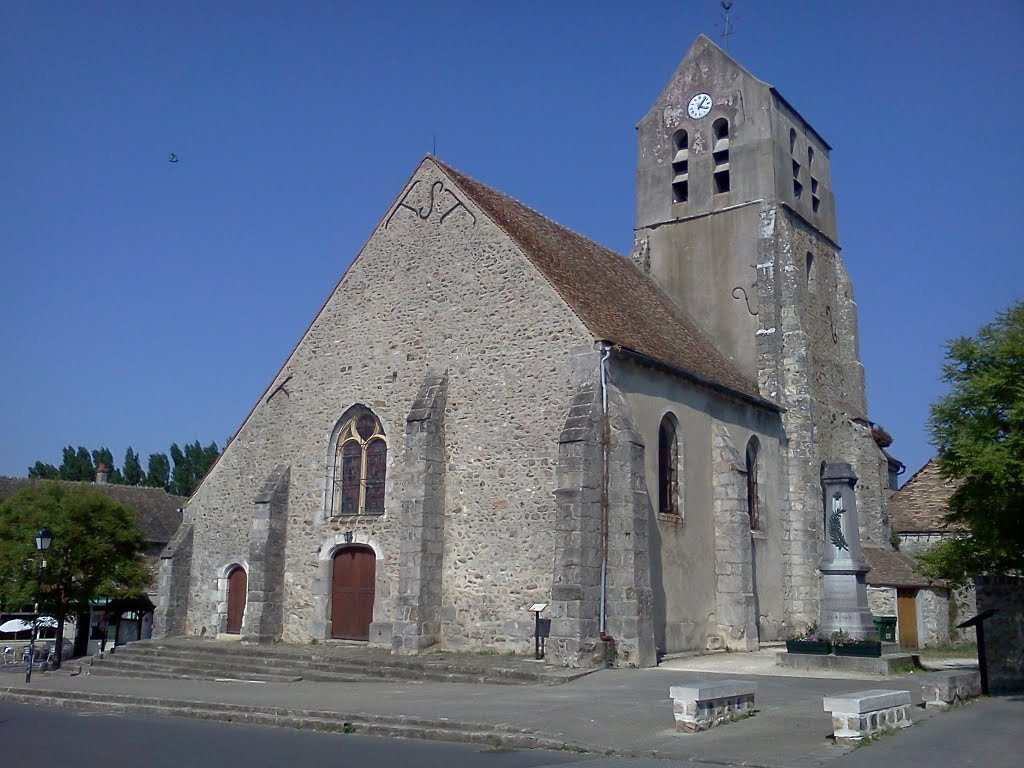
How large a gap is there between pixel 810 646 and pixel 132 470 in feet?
206

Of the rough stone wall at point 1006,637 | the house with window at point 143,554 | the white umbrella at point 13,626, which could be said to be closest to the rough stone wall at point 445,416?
the house with window at point 143,554

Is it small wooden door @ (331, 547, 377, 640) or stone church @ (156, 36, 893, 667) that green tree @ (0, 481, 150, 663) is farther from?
small wooden door @ (331, 547, 377, 640)

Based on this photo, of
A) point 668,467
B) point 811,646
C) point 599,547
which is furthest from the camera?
point 668,467

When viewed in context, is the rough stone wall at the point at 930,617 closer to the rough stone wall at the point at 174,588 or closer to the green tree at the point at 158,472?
the rough stone wall at the point at 174,588

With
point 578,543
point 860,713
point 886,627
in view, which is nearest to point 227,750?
point 860,713

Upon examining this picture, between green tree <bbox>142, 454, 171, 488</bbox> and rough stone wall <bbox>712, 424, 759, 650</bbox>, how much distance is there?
5788cm

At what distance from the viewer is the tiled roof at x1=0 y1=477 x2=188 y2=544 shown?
3578 centimetres

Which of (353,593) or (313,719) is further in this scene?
(353,593)

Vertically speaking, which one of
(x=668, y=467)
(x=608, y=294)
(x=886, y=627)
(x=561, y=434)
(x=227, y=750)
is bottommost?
(x=227, y=750)

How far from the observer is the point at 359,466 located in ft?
68.2

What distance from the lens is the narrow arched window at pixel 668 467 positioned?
18672 mm

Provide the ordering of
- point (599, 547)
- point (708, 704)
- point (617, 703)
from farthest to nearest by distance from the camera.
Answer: point (599, 547) < point (617, 703) < point (708, 704)

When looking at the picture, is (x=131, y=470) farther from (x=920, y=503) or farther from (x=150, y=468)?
(x=920, y=503)

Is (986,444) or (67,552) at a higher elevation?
(986,444)
